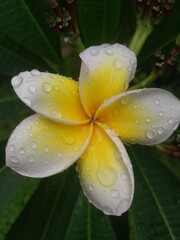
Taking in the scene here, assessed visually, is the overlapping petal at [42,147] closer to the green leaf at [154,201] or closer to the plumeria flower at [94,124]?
the plumeria flower at [94,124]

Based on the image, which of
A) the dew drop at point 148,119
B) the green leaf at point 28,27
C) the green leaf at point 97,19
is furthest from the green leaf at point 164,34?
the dew drop at point 148,119

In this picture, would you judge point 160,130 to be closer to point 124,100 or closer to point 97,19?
point 124,100

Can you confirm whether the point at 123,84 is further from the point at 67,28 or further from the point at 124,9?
the point at 124,9

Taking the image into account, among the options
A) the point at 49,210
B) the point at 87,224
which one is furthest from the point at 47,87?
the point at 49,210

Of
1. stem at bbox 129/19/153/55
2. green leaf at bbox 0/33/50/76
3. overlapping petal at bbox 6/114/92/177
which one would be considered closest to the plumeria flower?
overlapping petal at bbox 6/114/92/177

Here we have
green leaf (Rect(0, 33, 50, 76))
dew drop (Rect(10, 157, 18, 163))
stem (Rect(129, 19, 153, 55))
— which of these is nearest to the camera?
dew drop (Rect(10, 157, 18, 163))

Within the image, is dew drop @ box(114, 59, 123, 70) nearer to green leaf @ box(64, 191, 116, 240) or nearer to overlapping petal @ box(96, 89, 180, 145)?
overlapping petal @ box(96, 89, 180, 145)

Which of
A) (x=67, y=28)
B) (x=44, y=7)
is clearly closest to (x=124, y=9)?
(x=44, y=7)

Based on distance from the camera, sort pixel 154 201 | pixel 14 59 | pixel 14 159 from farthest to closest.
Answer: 1. pixel 14 59
2. pixel 154 201
3. pixel 14 159
